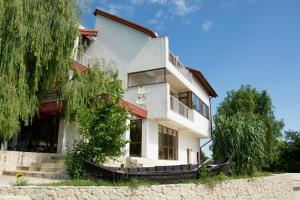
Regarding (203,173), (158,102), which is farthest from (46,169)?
(158,102)

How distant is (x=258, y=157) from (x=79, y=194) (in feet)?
33.3

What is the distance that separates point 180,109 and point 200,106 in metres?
6.05

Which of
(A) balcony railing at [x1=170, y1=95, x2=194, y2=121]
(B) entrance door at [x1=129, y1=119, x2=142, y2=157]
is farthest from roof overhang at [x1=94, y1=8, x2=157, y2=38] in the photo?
Answer: (B) entrance door at [x1=129, y1=119, x2=142, y2=157]

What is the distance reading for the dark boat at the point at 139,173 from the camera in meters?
9.38

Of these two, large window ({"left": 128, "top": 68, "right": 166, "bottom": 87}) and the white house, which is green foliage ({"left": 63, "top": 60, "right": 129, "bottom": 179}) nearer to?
the white house

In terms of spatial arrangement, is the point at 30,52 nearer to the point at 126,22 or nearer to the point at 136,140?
the point at 136,140

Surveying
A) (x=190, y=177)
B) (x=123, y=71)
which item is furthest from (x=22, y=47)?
(x=123, y=71)

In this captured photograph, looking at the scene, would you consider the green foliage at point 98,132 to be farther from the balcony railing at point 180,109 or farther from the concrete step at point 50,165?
the balcony railing at point 180,109

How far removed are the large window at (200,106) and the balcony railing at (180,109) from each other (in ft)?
5.72

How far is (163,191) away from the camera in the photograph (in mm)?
9328

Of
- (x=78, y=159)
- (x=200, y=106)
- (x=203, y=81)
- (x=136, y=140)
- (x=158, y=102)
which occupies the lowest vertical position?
(x=78, y=159)

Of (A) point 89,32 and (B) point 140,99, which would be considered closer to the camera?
(B) point 140,99

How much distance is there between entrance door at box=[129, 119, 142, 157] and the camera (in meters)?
17.7

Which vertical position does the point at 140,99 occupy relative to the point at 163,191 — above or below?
above
